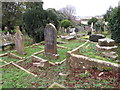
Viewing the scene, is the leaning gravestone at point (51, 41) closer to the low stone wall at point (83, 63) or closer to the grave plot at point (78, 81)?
the low stone wall at point (83, 63)

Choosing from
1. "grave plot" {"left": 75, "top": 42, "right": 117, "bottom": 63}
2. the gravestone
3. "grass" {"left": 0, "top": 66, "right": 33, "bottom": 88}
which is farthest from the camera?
the gravestone

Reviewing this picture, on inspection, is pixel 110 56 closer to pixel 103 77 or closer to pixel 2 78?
pixel 103 77

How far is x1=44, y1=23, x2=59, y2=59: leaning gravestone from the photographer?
736 cm

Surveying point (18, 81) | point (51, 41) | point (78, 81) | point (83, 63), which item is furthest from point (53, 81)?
point (51, 41)

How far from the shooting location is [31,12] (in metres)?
14.2

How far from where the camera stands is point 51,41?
7562 mm

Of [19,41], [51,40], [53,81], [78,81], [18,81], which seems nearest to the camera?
[78,81]

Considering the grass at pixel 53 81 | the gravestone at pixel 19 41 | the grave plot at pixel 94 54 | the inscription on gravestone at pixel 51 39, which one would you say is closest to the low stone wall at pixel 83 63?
the grave plot at pixel 94 54

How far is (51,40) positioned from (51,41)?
3.1 inches

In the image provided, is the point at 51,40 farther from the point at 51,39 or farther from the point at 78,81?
the point at 78,81

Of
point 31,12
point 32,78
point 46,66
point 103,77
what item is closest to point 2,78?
point 32,78

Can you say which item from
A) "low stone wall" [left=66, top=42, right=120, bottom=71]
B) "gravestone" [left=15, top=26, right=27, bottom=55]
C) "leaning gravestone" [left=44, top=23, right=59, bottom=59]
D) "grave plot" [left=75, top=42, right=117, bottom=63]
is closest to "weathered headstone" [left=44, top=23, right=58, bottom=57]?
"leaning gravestone" [left=44, top=23, right=59, bottom=59]

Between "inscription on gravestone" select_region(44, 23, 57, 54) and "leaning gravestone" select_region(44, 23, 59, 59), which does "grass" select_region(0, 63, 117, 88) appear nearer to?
"leaning gravestone" select_region(44, 23, 59, 59)

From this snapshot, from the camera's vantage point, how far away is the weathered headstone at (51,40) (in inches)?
290
